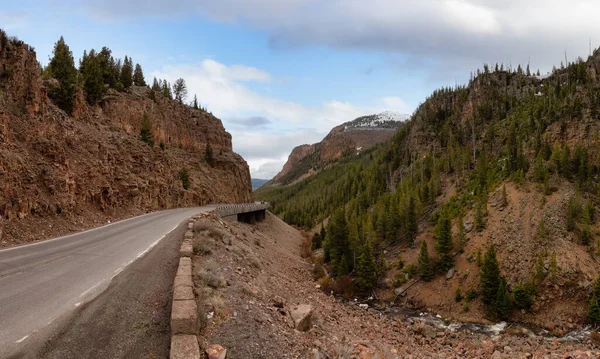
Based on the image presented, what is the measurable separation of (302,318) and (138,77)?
8207cm

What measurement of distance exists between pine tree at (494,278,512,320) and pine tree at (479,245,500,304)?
0.87 meters

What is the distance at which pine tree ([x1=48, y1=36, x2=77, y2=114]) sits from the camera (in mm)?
35656

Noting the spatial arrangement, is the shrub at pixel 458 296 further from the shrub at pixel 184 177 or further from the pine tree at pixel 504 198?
the shrub at pixel 184 177

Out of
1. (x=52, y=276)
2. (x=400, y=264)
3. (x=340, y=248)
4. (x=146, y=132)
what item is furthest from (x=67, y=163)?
(x=400, y=264)

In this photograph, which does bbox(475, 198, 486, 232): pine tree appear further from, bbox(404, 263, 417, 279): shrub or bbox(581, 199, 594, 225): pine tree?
bbox(404, 263, 417, 279): shrub

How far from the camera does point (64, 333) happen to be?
24.0 ft

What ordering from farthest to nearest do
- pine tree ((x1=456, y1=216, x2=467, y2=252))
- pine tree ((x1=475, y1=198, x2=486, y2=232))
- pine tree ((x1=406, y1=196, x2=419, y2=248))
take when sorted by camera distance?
pine tree ((x1=406, y1=196, x2=419, y2=248)) < pine tree ((x1=475, y1=198, x2=486, y2=232)) < pine tree ((x1=456, y1=216, x2=467, y2=252))

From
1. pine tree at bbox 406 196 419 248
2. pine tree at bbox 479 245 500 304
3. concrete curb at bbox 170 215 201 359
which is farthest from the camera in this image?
pine tree at bbox 406 196 419 248

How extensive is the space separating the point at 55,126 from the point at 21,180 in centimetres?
819

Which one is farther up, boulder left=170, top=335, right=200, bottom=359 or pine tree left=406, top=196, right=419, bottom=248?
boulder left=170, top=335, right=200, bottom=359

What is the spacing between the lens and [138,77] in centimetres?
7919

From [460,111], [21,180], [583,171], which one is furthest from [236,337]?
[460,111]

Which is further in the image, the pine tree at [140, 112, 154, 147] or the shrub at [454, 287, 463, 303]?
the pine tree at [140, 112, 154, 147]

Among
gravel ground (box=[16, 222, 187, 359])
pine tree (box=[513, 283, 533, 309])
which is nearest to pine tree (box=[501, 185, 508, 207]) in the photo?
pine tree (box=[513, 283, 533, 309])
